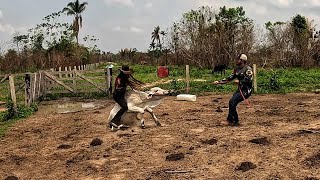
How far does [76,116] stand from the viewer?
12.7 meters

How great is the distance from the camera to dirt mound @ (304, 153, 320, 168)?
20.7ft

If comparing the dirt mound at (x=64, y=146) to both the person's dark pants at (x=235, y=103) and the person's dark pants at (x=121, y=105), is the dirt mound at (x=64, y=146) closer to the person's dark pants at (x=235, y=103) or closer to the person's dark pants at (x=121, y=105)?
the person's dark pants at (x=121, y=105)

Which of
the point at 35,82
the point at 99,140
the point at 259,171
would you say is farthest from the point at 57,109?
the point at 259,171

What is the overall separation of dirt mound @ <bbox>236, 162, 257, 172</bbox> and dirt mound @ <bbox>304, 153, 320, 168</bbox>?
2.82ft

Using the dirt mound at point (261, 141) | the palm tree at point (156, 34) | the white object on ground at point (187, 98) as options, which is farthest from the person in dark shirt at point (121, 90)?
the palm tree at point (156, 34)

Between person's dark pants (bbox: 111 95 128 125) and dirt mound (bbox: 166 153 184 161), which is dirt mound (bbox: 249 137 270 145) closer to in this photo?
dirt mound (bbox: 166 153 184 161)

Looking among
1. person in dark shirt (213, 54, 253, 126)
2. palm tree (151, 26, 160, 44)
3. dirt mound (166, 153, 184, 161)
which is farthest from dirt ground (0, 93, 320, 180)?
palm tree (151, 26, 160, 44)

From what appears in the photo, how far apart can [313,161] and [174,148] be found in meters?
2.63

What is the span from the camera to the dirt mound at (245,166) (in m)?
6.37

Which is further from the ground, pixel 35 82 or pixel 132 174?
pixel 35 82

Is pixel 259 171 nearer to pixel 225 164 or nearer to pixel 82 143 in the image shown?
pixel 225 164

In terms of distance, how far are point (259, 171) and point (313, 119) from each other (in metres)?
4.33

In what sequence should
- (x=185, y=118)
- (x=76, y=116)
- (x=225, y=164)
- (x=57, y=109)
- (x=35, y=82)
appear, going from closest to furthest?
1. (x=225, y=164)
2. (x=185, y=118)
3. (x=76, y=116)
4. (x=57, y=109)
5. (x=35, y=82)

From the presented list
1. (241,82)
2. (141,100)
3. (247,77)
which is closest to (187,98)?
(141,100)
